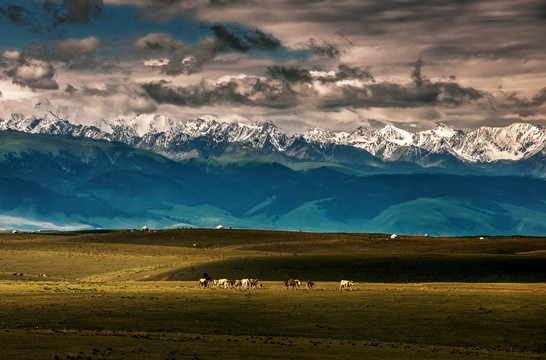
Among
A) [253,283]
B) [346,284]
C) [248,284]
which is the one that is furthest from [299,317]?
[248,284]

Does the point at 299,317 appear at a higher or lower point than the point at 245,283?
lower

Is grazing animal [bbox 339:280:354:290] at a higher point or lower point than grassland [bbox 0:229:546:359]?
higher

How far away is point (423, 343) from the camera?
5828 centimetres

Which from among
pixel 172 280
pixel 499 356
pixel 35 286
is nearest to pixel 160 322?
pixel 499 356

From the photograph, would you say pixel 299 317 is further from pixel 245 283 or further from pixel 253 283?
pixel 245 283

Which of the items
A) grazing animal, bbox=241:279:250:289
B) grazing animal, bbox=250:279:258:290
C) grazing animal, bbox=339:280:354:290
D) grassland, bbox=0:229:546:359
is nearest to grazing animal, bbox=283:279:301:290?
grassland, bbox=0:229:546:359

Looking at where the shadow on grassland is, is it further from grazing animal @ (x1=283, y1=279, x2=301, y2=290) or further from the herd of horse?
grazing animal @ (x1=283, y1=279, x2=301, y2=290)

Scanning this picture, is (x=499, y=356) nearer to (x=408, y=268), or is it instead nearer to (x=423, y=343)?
(x=423, y=343)

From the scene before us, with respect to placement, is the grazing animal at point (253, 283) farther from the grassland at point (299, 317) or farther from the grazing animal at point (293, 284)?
the grazing animal at point (293, 284)

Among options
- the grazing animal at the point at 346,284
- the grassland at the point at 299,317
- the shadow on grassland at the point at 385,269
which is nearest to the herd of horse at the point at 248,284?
the grazing animal at the point at 346,284

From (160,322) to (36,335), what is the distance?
1257cm

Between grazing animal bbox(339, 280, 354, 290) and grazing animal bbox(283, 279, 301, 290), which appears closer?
grazing animal bbox(339, 280, 354, 290)

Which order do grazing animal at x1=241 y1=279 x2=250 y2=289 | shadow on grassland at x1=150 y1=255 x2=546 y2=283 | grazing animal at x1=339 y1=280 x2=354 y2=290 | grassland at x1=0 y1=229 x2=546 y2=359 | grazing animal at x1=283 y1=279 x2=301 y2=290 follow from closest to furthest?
1. grassland at x1=0 y1=229 x2=546 y2=359
2. grazing animal at x1=339 y1=280 x2=354 y2=290
3. grazing animal at x1=283 y1=279 x2=301 y2=290
4. grazing animal at x1=241 y1=279 x2=250 y2=289
5. shadow on grassland at x1=150 y1=255 x2=546 y2=283

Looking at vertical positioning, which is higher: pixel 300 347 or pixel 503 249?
pixel 503 249
